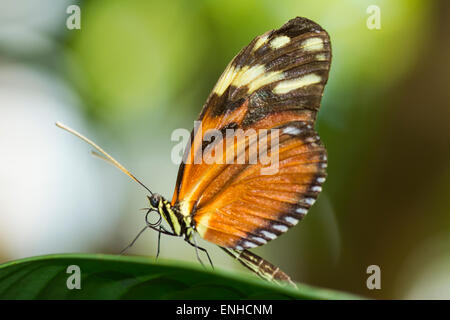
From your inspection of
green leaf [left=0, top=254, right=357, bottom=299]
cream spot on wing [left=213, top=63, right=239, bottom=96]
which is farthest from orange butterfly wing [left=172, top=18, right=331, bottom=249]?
green leaf [left=0, top=254, right=357, bottom=299]

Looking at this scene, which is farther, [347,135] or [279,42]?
[347,135]

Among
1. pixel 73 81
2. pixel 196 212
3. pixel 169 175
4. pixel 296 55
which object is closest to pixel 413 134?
pixel 169 175

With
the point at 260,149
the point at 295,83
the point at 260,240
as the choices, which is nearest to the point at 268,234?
the point at 260,240

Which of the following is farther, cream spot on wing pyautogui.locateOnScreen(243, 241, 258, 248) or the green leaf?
cream spot on wing pyautogui.locateOnScreen(243, 241, 258, 248)

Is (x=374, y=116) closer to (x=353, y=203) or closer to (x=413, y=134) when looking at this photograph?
(x=413, y=134)

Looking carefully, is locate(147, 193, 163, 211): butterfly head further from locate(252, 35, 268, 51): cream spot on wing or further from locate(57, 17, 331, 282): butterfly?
locate(252, 35, 268, 51): cream spot on wing

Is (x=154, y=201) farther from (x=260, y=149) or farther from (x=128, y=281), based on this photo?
(x=128, y=281)
